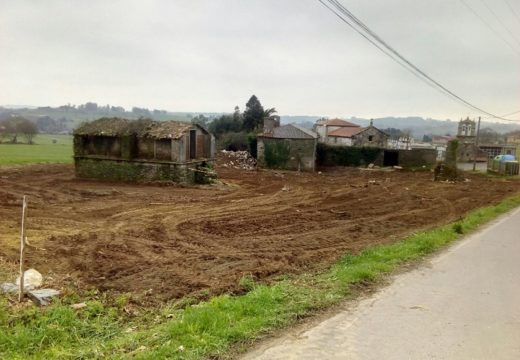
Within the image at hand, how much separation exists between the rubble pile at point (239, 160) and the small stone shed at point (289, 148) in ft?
5.74

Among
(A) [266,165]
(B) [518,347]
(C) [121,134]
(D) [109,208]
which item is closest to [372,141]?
(A) [266,165]

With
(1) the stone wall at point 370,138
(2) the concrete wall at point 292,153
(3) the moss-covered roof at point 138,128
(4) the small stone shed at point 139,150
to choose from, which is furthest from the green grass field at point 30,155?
(1) the stone wall at point 370,138

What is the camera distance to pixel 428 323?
19.3ft

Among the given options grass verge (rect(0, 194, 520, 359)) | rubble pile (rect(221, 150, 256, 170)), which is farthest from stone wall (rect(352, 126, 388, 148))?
grass verge (rect(0, 194, 520, 359))

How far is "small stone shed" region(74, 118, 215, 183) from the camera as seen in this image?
2531 cm

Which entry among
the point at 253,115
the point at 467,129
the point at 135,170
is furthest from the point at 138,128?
the point at 467,129

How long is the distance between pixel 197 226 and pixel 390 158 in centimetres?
3515

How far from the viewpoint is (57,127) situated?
120m

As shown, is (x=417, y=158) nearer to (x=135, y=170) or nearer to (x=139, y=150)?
(x=139, y=150)

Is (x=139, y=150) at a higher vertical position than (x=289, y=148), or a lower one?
lower

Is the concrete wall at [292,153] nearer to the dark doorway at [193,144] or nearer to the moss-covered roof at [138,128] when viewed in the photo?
the dark doorway at [193,144]

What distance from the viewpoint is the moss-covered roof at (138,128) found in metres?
25.5

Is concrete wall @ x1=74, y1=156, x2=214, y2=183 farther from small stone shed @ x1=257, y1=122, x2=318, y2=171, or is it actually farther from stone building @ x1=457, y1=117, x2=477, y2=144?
stone building @ x1=457, y1=117, x2=477, y2=144

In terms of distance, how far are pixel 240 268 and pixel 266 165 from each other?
3310 cm
